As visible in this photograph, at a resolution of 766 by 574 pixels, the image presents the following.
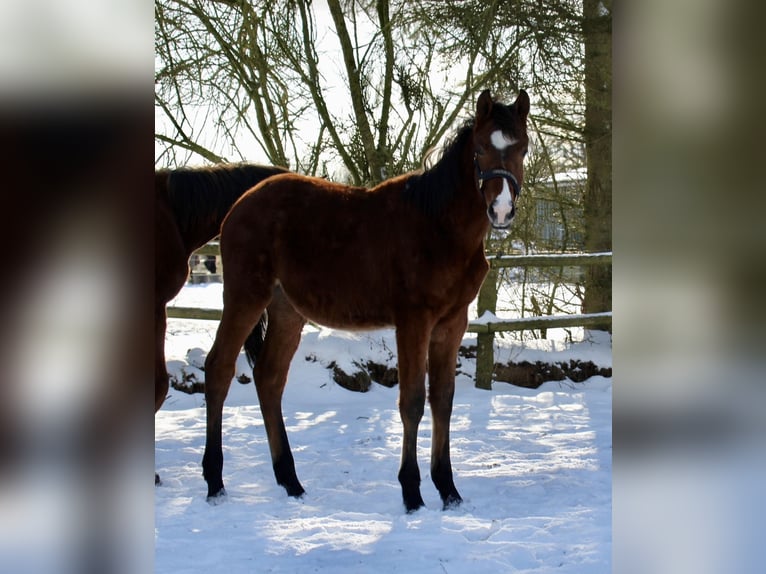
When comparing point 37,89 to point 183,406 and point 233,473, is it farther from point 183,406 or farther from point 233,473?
point 183,406

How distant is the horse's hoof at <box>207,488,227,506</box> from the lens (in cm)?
397

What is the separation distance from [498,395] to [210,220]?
3509mm

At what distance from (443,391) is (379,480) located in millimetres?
803

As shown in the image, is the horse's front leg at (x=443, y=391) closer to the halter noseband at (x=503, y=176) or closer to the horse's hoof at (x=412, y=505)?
the horse's hoof at (x=412, y=505)

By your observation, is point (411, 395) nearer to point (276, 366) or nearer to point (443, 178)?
point (276, 366)

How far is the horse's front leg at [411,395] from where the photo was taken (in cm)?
375

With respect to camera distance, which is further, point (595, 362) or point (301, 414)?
point (595, 362)

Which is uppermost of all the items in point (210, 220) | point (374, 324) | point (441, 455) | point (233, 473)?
point (210, 220)

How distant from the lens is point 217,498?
13.1 feet

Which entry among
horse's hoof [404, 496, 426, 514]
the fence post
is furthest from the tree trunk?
horse's hoof [404, 496, 426, 514]

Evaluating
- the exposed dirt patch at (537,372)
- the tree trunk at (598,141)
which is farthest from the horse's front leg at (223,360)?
the tree trunk at (598,141)

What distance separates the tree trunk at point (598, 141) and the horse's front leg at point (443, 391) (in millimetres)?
4444

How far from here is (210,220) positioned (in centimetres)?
468

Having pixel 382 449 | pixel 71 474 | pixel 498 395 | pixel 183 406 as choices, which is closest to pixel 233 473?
pixel 382 449
